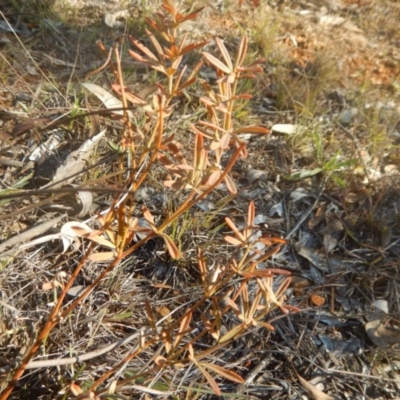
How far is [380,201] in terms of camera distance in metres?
2.31

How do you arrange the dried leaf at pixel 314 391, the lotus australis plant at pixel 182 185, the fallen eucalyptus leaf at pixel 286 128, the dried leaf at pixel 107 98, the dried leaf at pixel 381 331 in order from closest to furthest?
the lotus australis plant at pixel 182 185 < the dried leaf at pixel 314 391 < the dried leaf at pixel 381 331 < the dried leaf at pixel 107 98 < the fallen eucalyptus leaf at pixel 286 128

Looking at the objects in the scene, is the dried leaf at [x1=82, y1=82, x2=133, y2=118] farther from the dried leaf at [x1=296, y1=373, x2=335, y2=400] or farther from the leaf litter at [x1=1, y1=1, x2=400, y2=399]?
the dried leaf at [x1=296, y1=373, x2=335, y2=400]

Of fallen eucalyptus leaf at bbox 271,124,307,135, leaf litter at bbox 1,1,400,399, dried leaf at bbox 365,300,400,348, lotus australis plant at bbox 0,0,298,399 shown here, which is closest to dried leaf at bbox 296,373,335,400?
leaf litter at bbox 1,1,400,399

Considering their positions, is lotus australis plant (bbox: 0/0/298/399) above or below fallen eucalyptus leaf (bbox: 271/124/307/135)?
above

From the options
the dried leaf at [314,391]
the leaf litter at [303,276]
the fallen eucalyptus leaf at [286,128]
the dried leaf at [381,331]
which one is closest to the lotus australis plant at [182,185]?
the leaf litter at [303,276]

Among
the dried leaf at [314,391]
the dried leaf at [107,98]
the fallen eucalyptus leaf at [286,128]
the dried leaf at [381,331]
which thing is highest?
the dried leaf at [107,98]

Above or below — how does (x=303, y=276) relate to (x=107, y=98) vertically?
below

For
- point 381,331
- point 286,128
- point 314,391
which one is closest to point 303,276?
point 381,331

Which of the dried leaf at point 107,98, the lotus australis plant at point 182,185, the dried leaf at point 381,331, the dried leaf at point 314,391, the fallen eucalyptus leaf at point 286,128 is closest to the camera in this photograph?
the lotus australis plant at point 182,185

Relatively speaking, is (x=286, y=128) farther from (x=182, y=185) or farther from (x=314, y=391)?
(x=182, y=185)

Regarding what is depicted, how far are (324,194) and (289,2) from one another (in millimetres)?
1729

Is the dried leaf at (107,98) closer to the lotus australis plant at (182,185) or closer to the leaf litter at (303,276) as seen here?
the leaf litter at (303,276)

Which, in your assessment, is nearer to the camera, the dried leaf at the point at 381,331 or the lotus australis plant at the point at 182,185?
the lotus australis plant at the point at 182,185

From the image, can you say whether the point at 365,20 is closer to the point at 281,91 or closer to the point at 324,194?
the point at 281,91
